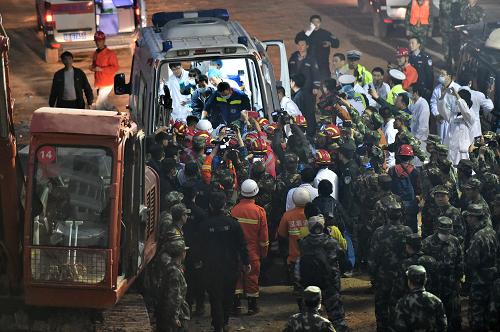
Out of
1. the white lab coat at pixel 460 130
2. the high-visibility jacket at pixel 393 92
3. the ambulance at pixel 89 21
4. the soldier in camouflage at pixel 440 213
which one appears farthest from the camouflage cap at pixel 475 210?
the ambulance at pixel 89 21

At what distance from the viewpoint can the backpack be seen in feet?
41.6

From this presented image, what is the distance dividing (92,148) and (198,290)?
3.11 m

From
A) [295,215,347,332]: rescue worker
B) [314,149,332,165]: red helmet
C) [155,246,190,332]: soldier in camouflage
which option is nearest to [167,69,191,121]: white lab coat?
[314,149,332,165]: red helmet

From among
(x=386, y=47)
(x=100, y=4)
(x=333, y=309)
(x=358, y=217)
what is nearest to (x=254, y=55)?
(x=358, y=217)

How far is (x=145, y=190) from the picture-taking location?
13133 mm

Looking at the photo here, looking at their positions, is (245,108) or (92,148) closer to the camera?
(92,148)

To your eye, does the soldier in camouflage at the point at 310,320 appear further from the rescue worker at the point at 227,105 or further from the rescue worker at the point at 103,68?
the rescue worker at the point at 103,68

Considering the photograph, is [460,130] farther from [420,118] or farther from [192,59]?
[192,59]

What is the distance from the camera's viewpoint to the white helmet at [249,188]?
13.9m

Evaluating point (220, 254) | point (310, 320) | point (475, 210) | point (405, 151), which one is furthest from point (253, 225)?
point (310, 320)

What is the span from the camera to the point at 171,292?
12.3 m

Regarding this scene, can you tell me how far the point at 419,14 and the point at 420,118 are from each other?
8.02m

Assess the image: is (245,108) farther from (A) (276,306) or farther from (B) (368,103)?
(A) (276,306)

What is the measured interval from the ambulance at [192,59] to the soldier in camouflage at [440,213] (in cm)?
307
